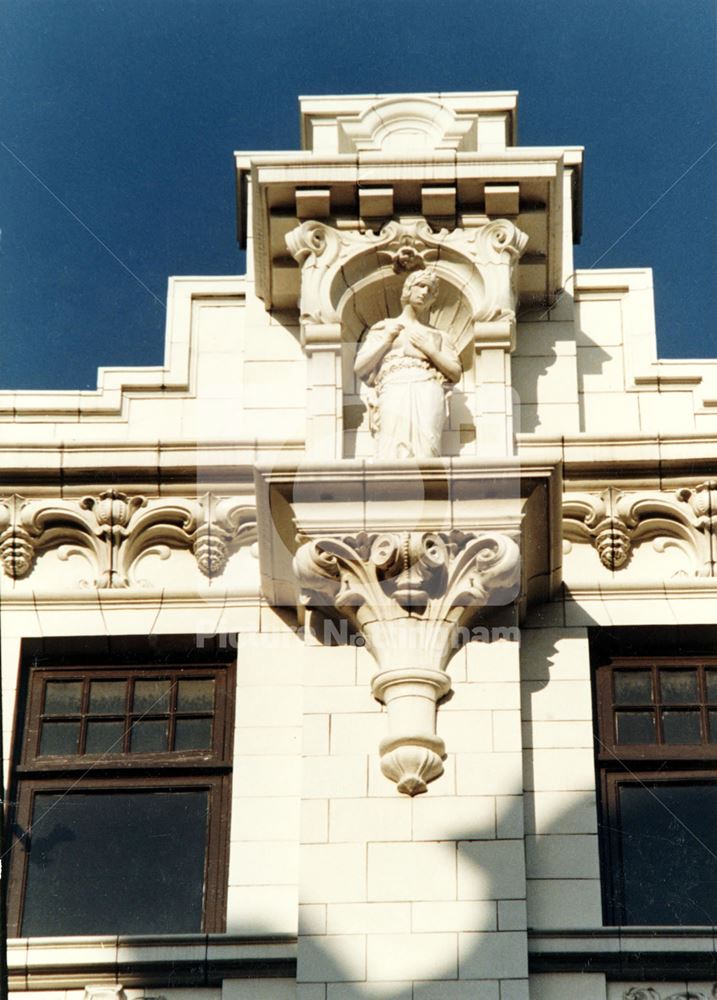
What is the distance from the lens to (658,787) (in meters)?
16.8

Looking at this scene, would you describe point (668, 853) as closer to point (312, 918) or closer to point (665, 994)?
point (665, 994)

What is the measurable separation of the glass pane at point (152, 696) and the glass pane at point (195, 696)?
103 millimetres

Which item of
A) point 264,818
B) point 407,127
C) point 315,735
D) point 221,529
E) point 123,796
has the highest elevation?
point 407,127

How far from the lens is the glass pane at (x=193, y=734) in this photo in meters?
17.0

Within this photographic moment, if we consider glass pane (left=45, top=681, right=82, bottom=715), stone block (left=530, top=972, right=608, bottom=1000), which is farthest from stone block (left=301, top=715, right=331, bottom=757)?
stone block (left=530, top=972, right=608, bottom=1000)

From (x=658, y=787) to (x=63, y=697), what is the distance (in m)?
4.40

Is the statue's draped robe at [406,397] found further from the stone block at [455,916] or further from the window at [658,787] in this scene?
the stone block at [455,916]

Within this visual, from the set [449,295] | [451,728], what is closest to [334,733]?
[451,728]

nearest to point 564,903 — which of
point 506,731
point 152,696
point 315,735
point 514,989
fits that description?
point 514,989

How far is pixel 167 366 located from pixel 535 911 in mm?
5637

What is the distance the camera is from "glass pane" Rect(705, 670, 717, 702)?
1728cm

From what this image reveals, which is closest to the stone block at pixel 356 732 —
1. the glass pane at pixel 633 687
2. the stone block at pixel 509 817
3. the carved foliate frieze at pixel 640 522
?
the stone block at pixel 509 817

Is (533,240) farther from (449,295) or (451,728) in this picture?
(451,728)

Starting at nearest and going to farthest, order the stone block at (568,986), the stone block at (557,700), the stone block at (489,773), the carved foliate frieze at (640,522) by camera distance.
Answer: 1. the stone block at (568,986)
2. the stone block at (489,773)
3. the stone block at (557,700)
4. the carved foliate frieze at (640,522)
